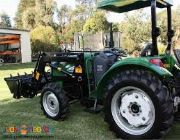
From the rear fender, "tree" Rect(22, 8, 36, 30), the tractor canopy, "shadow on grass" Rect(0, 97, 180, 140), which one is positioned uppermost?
"tree" Rect(22, 8, 36, 30)

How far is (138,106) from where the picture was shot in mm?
5215

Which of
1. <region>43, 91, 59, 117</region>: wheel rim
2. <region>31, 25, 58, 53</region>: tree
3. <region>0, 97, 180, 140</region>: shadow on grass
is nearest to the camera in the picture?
<region>0, 97, 180, 140</region>: shadow on grass

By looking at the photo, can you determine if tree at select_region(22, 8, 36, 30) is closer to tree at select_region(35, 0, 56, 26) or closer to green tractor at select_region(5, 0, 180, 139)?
tree at select_region(35, 0, 56, 26)

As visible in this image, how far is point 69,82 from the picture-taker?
6.84m

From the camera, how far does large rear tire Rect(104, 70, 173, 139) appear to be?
4863 mm

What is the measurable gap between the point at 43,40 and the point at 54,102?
111 feet

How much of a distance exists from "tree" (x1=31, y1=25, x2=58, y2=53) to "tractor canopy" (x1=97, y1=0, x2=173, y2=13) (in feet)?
106

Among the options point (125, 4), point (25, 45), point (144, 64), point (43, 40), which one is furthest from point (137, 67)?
point (43, 40)

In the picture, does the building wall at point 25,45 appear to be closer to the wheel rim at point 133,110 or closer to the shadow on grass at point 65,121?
the shadow on grass at point 65,121

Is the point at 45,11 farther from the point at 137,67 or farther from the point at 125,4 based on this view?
the point at 137,67

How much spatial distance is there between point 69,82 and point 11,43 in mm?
29221

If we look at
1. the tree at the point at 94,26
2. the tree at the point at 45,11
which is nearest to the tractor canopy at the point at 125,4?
the tree at the point at 94,26

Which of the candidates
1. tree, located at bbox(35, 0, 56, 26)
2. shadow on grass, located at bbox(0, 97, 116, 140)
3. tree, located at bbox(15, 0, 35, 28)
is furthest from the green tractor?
tree, located at bbox(15, 0, 35, 28)

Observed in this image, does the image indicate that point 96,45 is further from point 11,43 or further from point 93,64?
point 11,43
